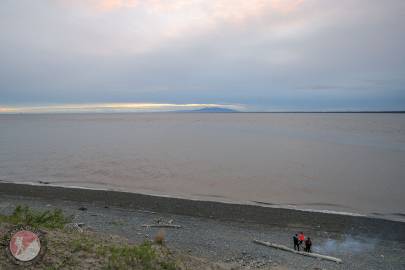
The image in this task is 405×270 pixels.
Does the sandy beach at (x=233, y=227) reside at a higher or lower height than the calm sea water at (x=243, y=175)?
higher

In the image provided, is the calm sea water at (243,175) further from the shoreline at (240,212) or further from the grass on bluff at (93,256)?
the grass on bluff at (93,256)

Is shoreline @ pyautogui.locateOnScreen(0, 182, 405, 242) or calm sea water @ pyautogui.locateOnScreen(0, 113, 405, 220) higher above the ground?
shoreline @ pyautogui.locateOnScreen(0, 182, 405, 242)

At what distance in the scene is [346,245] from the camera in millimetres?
13812

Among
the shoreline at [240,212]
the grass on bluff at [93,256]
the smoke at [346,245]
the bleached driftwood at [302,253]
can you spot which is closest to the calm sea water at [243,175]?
the shoreline at [240,212]

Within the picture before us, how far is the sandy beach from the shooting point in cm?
1212

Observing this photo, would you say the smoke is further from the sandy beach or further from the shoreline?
the shoreline

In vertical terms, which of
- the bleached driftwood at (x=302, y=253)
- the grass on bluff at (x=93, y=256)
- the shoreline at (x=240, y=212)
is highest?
the grass on bluff at (x=93, y=256)

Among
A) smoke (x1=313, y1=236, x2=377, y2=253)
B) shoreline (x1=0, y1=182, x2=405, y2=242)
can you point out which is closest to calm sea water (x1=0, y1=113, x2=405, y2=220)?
shoreline (x1=0, y1=182, x2=405, y2=242)

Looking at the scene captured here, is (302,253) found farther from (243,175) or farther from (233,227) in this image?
(243,175)

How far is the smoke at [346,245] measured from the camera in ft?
43.3

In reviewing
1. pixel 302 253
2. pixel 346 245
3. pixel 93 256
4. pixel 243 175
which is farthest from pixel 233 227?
pixel 243 175

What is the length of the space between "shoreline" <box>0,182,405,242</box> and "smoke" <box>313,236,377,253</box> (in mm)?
1026

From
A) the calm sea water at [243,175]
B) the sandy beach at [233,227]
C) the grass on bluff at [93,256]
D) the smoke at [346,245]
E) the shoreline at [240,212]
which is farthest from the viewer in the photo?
the calm sea water at [243,175]

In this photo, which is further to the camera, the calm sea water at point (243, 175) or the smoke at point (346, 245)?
the calm sea water at point (243, 175)
